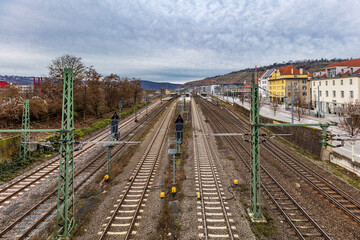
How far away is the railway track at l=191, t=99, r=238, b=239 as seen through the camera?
32.5 feet

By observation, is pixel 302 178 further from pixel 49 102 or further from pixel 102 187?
pixel 49 102

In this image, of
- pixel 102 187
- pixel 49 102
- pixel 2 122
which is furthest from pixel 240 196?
pixel 49 102

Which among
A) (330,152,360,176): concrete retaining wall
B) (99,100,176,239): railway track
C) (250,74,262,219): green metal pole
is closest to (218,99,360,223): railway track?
(330,152,360,176): concrete retaining wall

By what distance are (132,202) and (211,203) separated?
5.08 meters

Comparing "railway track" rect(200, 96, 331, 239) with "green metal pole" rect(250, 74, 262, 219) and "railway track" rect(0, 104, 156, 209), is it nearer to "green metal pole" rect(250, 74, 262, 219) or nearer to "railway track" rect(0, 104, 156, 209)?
"green metal pole" rect(250, 74, 262, 219)

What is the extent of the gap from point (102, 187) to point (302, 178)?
15.8m

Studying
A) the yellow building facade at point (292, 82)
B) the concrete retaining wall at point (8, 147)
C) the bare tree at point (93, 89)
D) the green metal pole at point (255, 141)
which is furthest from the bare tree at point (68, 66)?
the yellow building facade at point (292, 82)

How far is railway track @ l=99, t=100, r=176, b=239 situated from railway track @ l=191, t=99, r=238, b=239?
368 cm

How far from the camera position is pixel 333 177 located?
16094 millimetres

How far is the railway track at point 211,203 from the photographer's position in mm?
9898

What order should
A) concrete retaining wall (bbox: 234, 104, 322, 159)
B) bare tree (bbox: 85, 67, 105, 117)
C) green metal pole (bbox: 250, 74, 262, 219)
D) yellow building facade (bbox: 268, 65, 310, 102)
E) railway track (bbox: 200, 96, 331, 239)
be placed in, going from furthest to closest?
yellow building facade (bbox: 268, 65, 310, 102), bare tree (bbox: 85, 67, 105, 117), concrete retaining wall (bbox: 234, 104, 322, 159), green metal pole (bbox: 250, 74, 262, 219), railway track (bbox: 200, 96, 331, 239)

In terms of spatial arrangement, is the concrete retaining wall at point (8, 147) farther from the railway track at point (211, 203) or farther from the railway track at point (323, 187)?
the railway track at point (323, 187)

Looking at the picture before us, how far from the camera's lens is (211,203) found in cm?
1254

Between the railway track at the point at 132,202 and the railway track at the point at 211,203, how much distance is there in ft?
12.1
